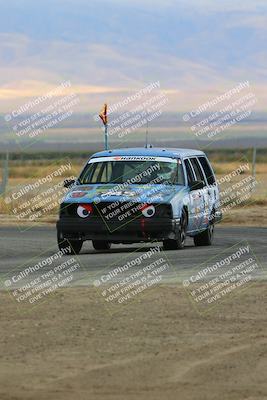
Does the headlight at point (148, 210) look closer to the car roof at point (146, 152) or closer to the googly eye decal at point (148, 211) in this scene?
the googly eye decal at point (148, 211)

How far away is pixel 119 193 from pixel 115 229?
0.59 metres

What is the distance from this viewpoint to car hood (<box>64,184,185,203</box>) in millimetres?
19344

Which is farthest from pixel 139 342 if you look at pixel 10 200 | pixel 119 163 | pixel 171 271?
pixel 10 200

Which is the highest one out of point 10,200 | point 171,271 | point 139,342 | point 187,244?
point 139,342

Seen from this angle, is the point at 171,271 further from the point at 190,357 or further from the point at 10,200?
the point at 10,200

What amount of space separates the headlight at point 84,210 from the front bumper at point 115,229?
3.5 inches

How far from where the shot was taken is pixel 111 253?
20.2m

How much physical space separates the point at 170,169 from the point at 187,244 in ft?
8.69

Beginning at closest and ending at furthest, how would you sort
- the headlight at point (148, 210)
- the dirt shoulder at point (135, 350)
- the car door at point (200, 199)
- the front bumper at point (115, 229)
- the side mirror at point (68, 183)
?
the dirt shoulder at point (135, 350)
the front bumper at point (115, 229)
the headlight at point (148, 210)
the side mirror at point (68, 183)
the car door at point (200, 199)

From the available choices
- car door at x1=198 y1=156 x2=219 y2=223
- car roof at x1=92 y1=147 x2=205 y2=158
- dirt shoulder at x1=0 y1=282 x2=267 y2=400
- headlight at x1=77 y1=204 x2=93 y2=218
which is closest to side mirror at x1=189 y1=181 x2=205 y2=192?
car roof at x1=92 y1=147 x2=205 y2=158

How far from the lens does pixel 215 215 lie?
22938 millimetres

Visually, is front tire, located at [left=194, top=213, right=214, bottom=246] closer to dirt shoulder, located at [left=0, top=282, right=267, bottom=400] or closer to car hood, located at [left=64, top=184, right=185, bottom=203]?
car hood, located at [left=64, top=184, right=185, bottom=203]

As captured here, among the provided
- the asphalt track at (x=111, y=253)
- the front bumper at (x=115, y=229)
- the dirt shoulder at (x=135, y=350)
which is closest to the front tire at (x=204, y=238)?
the asphalt track at (x=111, y=253)

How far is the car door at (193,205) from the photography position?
20719mm
